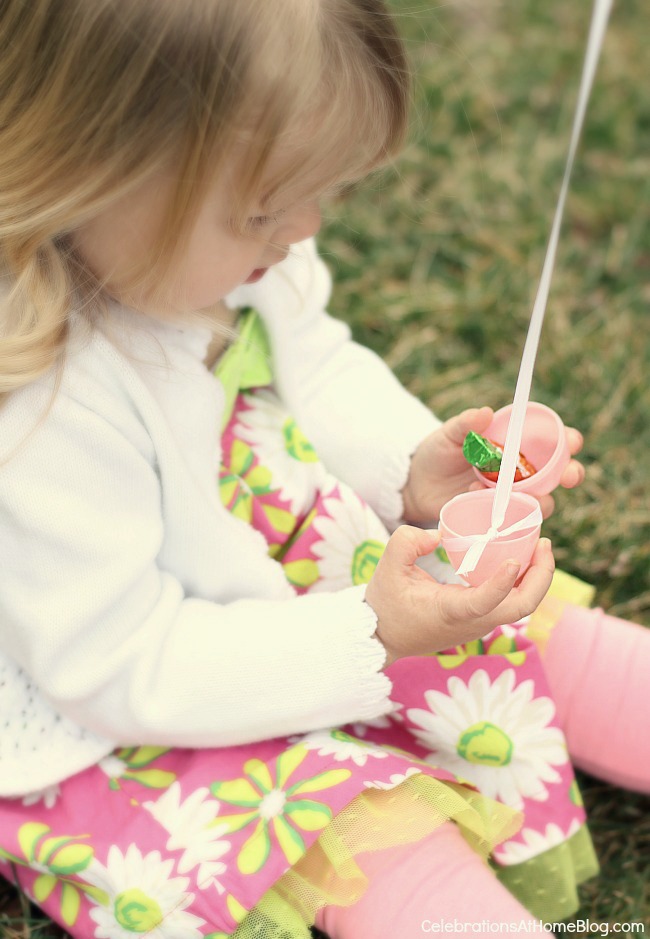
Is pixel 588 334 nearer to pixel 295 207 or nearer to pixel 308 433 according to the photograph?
pixel 308 433

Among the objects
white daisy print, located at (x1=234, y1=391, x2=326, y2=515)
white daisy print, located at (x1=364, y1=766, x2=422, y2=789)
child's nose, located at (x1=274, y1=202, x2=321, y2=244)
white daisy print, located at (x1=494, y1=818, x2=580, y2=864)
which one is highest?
child's nose, located at (x1=274, y1=202, x2=321, y2=244)

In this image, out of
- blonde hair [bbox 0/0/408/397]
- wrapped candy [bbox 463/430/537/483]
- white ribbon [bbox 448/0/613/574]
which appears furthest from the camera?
wrapped candy [bbox 463/430/537/483]

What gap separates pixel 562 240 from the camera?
6.68 feet

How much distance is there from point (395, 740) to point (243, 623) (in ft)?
0.75

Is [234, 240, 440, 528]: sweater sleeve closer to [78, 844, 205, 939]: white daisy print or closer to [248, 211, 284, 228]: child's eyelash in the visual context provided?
[248, 211, 284, 228]: child's eyelash

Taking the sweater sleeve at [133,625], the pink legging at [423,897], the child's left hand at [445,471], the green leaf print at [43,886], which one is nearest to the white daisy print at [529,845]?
the pink legging at [423,897]

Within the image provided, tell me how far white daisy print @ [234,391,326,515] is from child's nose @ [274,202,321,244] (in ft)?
0.98

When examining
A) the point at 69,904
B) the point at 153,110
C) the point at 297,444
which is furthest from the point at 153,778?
the point at 153,110

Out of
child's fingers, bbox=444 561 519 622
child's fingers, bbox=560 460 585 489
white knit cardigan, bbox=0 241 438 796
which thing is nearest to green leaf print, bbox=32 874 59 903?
white knit cardigan, bbox=0 241 438 796

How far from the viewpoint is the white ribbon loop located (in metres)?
0.90

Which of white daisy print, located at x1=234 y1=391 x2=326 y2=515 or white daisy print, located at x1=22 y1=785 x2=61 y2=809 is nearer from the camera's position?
white daisy print, located at x1=22 y1=785 x2=61 y2=809

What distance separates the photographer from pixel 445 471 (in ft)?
3.92

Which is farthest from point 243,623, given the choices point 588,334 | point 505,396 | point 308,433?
point 588,334

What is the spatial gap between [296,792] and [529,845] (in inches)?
11.4
